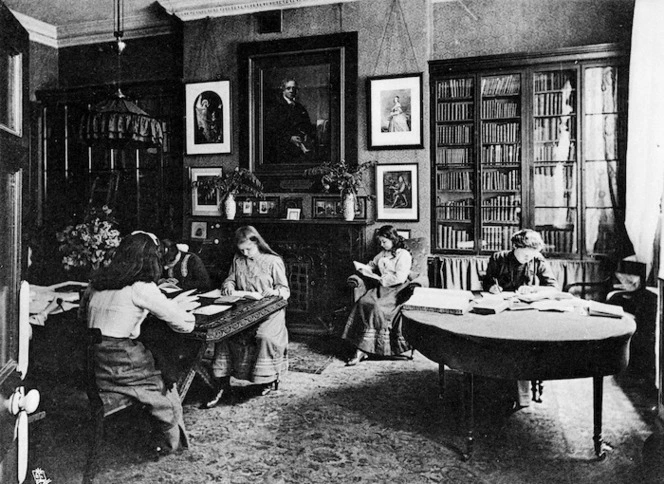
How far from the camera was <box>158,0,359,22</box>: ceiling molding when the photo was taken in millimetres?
5859

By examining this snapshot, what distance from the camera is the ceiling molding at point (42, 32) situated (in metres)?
→ 6.88

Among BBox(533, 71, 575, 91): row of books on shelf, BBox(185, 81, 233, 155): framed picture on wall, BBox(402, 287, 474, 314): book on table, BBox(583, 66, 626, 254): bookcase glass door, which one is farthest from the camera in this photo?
BBox(185, 81, 233, 155): framed picture on wall

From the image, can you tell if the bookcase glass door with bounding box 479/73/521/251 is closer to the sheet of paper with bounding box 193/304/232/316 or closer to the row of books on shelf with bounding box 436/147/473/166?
the row of books on shelf with bounding box 436/147/473/166

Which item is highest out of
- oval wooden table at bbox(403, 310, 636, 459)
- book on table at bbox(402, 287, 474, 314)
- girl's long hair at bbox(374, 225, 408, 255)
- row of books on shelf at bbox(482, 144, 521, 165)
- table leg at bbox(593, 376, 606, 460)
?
row of books on shelf at bbox(482, 144, 521, 165)

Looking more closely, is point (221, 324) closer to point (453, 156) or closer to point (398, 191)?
point (398, 191)

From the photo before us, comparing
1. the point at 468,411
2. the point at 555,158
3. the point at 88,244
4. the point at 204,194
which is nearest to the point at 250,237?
the point at 88,244

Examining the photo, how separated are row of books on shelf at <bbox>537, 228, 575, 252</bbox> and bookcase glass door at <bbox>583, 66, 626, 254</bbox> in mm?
144

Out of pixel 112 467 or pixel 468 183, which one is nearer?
pixel 112 467

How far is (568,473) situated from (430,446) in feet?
2.31

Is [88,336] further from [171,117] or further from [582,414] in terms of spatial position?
[171,117]

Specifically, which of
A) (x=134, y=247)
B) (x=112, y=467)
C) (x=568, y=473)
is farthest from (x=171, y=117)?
(x=568, y=473)

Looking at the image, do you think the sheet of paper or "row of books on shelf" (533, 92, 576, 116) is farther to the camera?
"row of books on shelf" (533, 92, 576, 116)

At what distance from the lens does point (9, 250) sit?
1129 mm

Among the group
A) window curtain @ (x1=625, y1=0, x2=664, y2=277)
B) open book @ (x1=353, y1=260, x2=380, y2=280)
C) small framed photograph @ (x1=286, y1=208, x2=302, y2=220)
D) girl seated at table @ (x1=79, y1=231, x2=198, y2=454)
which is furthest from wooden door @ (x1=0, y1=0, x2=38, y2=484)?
small framed photograph @ (x1=286, y1=208, x2=302, y2=220)
